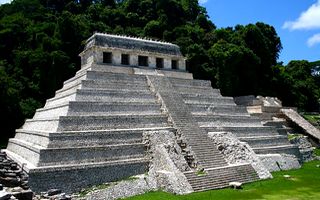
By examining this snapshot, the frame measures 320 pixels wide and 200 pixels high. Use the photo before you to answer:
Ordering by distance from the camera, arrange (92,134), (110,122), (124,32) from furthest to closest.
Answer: (124,32)
(110,122)
(92,134)

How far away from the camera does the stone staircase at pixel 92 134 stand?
16.1 m

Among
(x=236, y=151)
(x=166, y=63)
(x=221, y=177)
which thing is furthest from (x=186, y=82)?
(x=221, y=177)

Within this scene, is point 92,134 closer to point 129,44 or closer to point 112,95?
point 112,95

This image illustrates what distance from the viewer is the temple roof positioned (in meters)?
25.3

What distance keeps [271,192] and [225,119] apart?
26.7 feet

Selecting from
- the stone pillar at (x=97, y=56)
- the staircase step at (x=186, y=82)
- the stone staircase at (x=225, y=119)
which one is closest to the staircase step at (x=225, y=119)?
the stone staircase at (x=225, y=119)

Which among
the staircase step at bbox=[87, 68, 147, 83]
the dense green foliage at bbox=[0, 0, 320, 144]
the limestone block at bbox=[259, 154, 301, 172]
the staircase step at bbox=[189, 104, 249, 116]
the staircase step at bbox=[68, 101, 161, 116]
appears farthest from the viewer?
the dense green foliage at bbox=[0, 0, 320, 144]

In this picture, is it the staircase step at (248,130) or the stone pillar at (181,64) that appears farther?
the stone pillar at (181,64)

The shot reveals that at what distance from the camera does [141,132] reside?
19422 millimetres

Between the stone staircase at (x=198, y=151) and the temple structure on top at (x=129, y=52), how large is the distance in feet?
8.75

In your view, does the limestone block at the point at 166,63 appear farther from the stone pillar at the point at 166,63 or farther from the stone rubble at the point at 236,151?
the stone rubble at the point at 236,151

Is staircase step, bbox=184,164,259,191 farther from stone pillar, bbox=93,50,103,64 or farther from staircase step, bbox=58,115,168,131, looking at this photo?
stone pillar, bbox=93,50,103,64

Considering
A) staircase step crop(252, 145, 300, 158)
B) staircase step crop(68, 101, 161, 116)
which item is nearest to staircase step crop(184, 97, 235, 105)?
staircase step crop(68, 101, 161, 116)

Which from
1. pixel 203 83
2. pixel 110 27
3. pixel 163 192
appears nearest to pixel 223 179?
pixel 163 192
